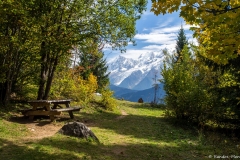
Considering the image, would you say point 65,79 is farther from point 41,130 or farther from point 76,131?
point 76,131

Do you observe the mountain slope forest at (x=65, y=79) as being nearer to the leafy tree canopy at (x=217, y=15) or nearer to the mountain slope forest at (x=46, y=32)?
the mountain slope forest at (x=46, y=32)

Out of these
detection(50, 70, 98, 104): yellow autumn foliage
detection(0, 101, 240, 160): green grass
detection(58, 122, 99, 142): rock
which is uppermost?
detection(50, 70, 98, 104): yellow autumn foliage

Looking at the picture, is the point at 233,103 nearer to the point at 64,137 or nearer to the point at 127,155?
the point at 127,155

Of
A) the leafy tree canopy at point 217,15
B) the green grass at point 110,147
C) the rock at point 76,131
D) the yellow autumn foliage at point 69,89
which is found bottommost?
the green grass at point 110,147

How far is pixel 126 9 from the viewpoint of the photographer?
13023 mm

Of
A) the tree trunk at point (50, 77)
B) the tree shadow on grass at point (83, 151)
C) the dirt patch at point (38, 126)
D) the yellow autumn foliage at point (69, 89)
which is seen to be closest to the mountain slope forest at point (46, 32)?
the tree trunk at point (50, 77)

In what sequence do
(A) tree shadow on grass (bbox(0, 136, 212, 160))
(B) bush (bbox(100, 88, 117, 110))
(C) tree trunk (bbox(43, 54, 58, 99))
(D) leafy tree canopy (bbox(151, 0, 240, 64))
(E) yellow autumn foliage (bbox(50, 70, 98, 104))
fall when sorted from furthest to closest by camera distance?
1. (B) bush (bbox(100, 88, 117, 110))
2. (E) yellow autumn foliage (bbox(50, 70, 98, 104))
3. (C) tree trunk (bbox(43, 54, 58, 99))
4. (A) tree shadow on grass (bbox(0, 136, 212, 160))
5. (D) leafy tree canopy (bbox(151, 0, 240, 64))

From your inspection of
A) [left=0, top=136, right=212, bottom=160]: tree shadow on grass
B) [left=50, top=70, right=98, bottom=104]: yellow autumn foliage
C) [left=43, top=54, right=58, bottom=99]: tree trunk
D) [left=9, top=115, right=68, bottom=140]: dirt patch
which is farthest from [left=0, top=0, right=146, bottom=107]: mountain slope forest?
[left=0, top=136, right=212, bottom=160]: tree shadow on grass

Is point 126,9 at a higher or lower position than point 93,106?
higher

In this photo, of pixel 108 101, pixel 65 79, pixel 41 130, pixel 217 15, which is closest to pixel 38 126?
pixel 41 130

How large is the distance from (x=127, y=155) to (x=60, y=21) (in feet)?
25.0

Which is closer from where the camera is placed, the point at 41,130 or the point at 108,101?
the point at 41,130

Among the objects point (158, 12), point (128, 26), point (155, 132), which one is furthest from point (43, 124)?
point (158, 12)

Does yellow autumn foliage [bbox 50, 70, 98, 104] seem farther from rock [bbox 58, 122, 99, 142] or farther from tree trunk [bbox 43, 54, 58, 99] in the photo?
rock [bbox 58, 122, 99, 142]
